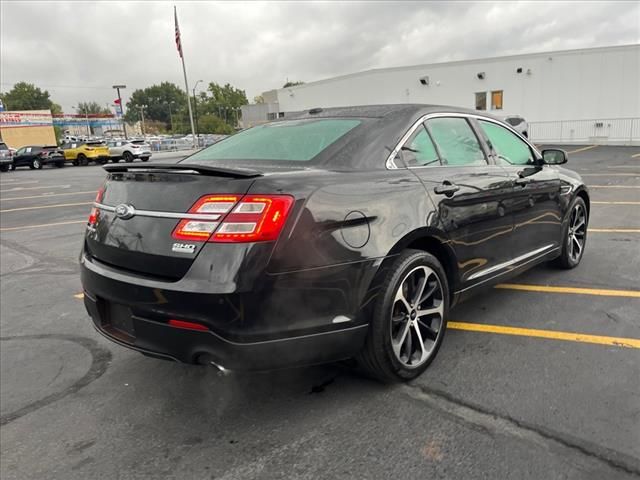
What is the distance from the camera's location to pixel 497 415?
254cm

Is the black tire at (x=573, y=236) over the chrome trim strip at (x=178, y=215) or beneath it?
beneath

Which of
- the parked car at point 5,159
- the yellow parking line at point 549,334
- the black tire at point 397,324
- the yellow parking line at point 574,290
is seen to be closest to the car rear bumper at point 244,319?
the black tire at point 397,324

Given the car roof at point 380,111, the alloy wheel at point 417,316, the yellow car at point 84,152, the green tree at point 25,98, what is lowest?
the alloy wheel at point 417,316

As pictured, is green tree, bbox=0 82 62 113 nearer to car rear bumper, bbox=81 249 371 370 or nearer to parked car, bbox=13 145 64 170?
parked car, bbox=13 145 64 170

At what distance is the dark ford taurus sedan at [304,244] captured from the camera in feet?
7.34

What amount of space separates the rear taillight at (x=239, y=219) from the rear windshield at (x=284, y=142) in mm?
648

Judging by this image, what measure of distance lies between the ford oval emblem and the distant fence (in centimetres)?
2847

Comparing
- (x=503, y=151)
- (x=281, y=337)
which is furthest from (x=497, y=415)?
(x=503, y=151)

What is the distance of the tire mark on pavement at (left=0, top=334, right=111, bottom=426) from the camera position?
282cm

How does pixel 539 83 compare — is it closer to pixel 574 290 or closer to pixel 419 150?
pixel 574 290

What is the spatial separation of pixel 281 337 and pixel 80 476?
3.63 ft

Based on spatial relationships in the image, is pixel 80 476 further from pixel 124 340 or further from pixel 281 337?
pixel 281 337

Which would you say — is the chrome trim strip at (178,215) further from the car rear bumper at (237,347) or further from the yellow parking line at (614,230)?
the yellow parking line at (614,230)

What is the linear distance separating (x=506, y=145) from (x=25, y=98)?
133427 mm
